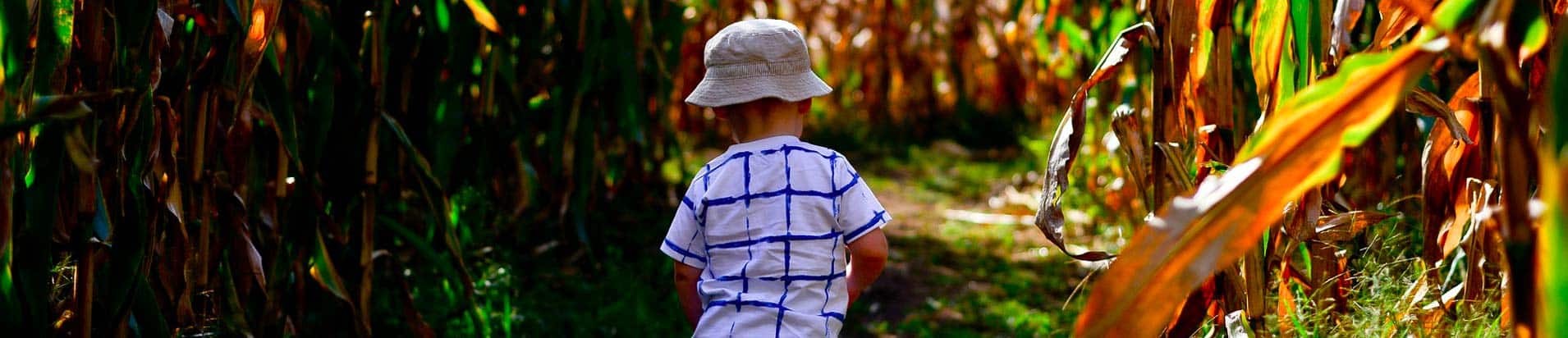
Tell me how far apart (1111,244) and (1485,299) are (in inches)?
63.3

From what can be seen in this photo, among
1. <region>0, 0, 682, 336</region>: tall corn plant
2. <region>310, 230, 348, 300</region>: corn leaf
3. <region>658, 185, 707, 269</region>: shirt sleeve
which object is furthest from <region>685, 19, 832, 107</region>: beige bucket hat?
<region>310, 230, 348, 300</region>: corn leaf

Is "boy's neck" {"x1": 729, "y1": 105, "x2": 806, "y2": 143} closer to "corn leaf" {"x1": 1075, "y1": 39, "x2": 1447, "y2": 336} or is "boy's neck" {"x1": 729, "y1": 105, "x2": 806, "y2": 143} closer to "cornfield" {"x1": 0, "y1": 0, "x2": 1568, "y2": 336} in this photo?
"cornfield" {"x1": 0, "y1": 0, "x2": 1568, "y2": 336}

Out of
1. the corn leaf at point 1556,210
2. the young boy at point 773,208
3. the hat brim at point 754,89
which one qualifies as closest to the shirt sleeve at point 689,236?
the young boy at point 773,208

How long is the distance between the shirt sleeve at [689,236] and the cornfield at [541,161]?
41 centimetres

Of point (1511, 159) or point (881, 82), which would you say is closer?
point (1511, 159)

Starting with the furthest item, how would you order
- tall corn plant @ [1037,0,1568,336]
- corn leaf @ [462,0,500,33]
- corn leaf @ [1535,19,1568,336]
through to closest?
corn leaf @ [462,0,500,33]
tall corn plant @ [1037,0,1568,336]
corn leaf @ [1535,19,1568,336]

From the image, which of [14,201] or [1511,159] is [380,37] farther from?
[1511,159]

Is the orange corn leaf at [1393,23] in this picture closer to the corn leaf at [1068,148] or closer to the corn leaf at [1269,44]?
the corn leaf at [1269,44]

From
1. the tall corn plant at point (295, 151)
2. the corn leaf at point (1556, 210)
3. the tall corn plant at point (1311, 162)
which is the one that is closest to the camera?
the corn leaf at point (1556, 210)

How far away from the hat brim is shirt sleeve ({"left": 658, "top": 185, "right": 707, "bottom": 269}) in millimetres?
108

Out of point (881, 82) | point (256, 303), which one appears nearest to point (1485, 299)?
point (256, 303)

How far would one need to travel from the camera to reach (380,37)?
2.08 meters

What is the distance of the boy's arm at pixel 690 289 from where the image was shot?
5.05ft

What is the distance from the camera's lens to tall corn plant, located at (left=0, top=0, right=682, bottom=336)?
4.55ft
